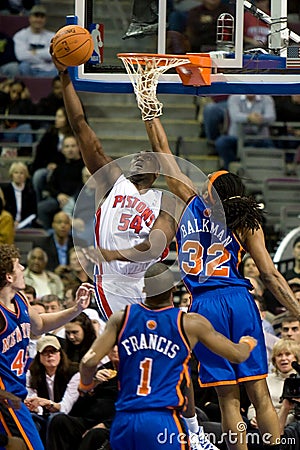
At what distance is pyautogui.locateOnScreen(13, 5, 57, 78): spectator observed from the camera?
14.1 meters

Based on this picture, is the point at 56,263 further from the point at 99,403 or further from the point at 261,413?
the point at 261,413

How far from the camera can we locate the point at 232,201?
670cm

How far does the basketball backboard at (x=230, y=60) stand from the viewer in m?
7.53

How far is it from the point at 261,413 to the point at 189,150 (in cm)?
760

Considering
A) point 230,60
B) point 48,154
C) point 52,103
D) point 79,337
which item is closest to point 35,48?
point 52,103

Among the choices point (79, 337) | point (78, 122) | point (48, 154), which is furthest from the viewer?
point (48, 154)

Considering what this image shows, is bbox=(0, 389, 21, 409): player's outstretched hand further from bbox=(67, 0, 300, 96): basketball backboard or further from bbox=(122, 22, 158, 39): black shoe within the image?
bbox=(122, 22, 158, 39): black shoe

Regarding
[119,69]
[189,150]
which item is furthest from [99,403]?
[189,150]

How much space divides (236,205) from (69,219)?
17.7 ft

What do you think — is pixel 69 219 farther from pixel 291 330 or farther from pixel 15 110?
pixel 291 330

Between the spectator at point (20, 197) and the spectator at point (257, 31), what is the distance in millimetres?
3373

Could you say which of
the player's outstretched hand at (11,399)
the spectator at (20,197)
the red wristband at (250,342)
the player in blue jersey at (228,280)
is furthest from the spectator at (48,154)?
the red wristband at (250,342)

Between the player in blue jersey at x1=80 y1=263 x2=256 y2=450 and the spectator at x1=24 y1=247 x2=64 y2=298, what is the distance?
17.0 feet

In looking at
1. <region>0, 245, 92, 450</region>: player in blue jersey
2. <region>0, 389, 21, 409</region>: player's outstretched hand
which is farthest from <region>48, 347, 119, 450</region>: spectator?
<region>0, 389, 21, 409</region>: player's outstretched hand
